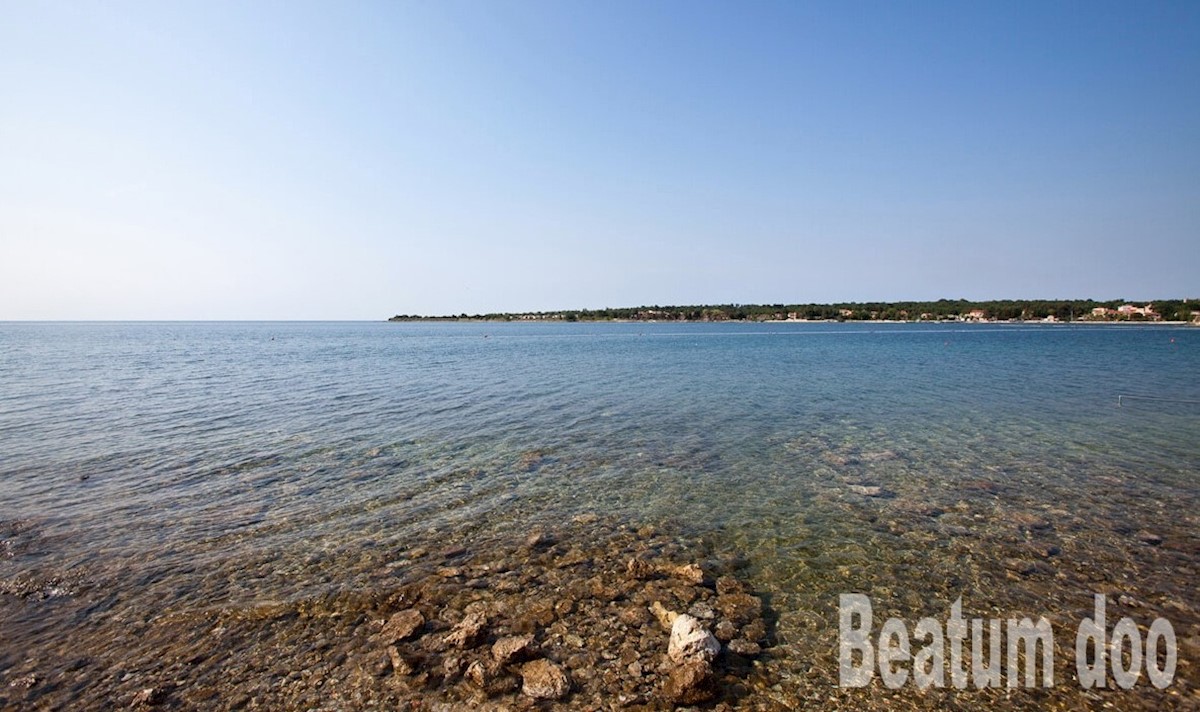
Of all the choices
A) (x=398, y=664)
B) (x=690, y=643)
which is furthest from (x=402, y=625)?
(x=690, y=643)

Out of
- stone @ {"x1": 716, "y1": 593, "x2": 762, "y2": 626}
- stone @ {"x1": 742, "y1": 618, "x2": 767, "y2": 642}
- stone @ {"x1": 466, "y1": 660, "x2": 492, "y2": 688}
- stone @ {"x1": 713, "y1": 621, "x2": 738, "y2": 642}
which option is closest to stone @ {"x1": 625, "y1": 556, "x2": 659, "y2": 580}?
stone @ {"x1": 716, "y1": 593, "x2": 762, "y2": 626}

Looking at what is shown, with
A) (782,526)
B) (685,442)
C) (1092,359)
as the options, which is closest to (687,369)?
(685,442)

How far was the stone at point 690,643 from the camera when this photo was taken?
5866mm

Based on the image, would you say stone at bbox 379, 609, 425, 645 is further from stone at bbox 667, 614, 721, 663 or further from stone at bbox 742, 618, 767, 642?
stone at bbox 742, 618, 767, 642

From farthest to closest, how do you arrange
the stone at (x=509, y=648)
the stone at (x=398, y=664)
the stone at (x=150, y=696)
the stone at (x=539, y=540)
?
the stone at (x=539, y=540), the stone at (x=509, y=648), the stone at (x=398, y=664), the stone at (x=150, y=696)

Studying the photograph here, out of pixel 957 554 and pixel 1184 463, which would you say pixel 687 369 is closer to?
pixel 1184 463

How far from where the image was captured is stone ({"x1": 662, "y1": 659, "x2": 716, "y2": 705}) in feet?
17.6

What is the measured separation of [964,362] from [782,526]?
51.9m

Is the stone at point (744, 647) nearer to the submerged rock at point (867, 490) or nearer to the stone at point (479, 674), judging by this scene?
the stone at point (479, 674)

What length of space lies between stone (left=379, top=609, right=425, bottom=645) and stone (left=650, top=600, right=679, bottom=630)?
3.21 metres

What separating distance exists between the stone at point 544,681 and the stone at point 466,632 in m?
0.84

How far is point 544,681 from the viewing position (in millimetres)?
5621

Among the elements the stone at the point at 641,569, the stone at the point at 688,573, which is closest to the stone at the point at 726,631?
the stone at the point at 688,573

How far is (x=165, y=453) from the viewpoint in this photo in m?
16.0
